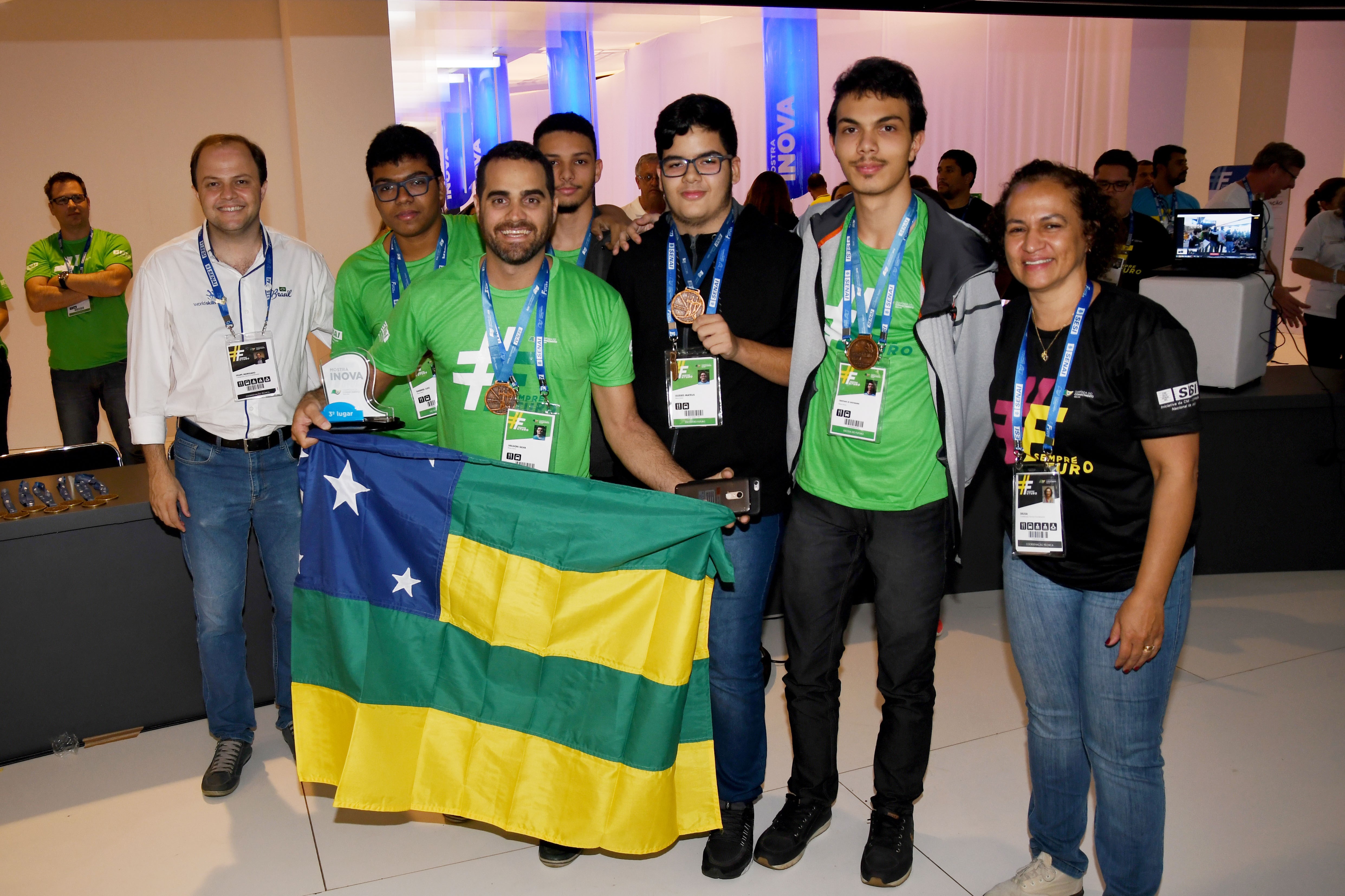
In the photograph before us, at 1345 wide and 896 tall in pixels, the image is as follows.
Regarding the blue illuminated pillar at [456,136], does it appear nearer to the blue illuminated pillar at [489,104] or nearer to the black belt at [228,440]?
the blue illuminated pillar at [489,104]

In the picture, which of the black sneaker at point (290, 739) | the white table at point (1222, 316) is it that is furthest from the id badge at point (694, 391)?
the white table at point (1222, 316)

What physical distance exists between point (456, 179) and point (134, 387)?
7563mm

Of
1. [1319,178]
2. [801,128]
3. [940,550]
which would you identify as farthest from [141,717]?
[1319,178]

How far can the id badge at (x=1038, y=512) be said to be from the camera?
75.1 inches

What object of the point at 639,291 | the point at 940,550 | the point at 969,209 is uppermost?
the point at 969,209

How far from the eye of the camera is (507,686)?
214 centimetres

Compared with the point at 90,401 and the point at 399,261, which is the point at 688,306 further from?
the point at 90,401

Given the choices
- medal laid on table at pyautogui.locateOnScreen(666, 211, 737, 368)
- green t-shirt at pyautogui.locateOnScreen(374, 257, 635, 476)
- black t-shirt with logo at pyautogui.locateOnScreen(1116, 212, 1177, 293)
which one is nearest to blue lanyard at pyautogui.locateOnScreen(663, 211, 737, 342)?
medal laid on table at pyautogui.locateOnScreen(666, 211, 737, 368)

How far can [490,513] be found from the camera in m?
2.13

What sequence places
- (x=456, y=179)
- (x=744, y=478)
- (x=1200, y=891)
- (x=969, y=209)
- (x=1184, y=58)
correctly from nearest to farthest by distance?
1. (x=744, y=478)
2. (x=1200, y=891)
3. (x=969, y=209)
4. (x=456, y=179)
5. (x=1184, y=58)

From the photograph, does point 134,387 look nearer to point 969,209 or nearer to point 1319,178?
point 969,209

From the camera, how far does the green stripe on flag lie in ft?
6.77

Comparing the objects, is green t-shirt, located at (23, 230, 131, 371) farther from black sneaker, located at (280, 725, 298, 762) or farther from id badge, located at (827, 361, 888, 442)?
id badge, located at (827, 361, 888, 442)

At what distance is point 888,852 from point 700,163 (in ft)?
5.66
